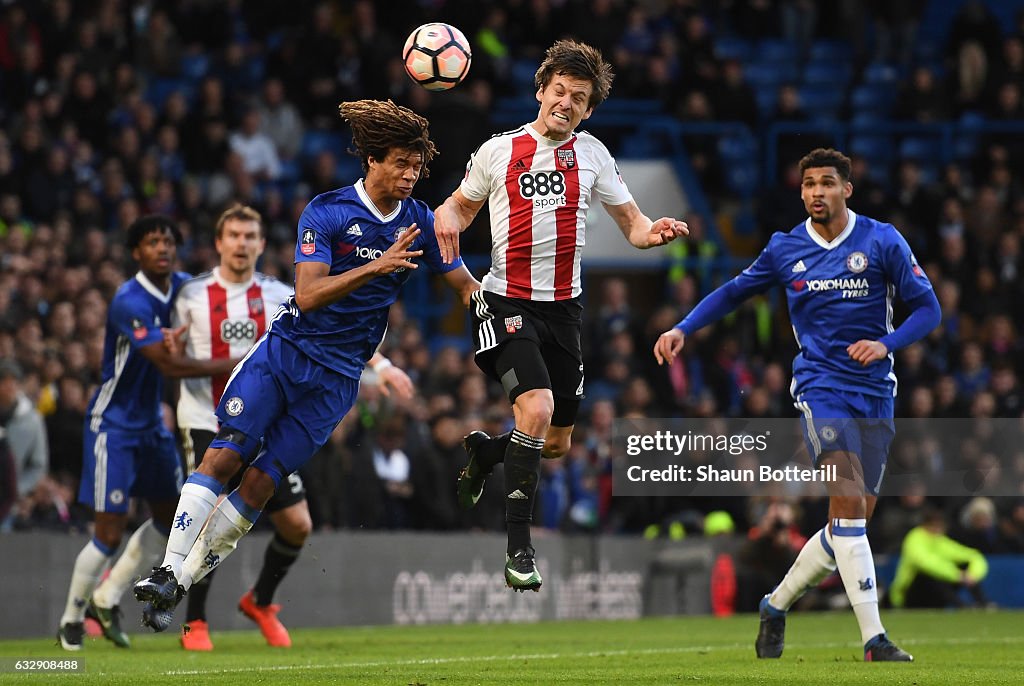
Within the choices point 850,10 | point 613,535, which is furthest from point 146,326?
point 850,10

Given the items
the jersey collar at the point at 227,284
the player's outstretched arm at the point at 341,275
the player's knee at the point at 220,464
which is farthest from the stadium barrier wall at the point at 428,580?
the player's outstretched arm at the point at 341,275

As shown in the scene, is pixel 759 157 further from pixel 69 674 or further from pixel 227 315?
pixel 69 674

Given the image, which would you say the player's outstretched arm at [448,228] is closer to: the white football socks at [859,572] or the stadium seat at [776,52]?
the white football socks at [859,572]

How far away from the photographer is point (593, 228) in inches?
875

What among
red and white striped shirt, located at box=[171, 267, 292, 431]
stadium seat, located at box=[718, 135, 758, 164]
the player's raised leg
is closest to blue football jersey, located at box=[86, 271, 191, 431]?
red and white striped shirt, located at box=[171, 267, 292, 431]

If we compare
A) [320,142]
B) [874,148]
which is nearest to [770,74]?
[874,148]

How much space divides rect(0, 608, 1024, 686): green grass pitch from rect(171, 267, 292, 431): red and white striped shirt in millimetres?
1661

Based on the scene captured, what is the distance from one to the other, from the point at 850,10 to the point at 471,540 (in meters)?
12.6

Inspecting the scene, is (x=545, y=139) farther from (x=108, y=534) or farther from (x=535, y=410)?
(x=108, y=534)

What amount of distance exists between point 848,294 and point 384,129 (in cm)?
300

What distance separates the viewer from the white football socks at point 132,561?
11.8 metres

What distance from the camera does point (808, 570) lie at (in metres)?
10.4

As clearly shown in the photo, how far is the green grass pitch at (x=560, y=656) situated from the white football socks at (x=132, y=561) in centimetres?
35

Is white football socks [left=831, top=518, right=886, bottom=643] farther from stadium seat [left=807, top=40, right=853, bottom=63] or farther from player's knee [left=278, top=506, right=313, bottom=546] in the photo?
stadium seat [left=807, top=40, right=853, bottom=63]
